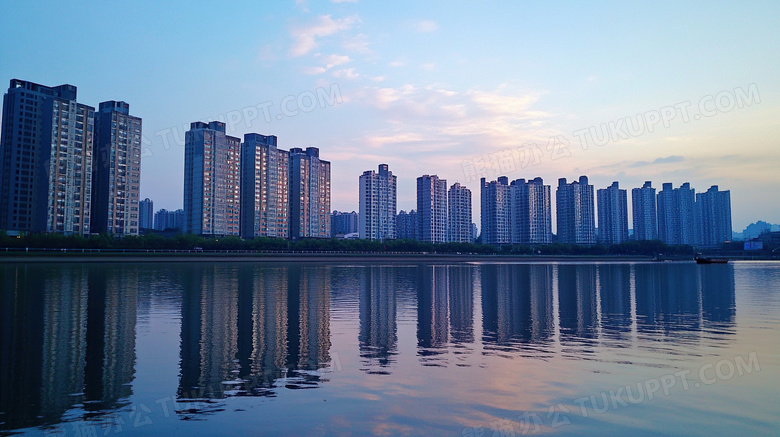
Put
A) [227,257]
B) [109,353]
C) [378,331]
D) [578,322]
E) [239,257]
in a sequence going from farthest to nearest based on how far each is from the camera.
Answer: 1. [239,257]
2. [227,257]
3. [578,322]
4. [378,331]
5. [109,353]

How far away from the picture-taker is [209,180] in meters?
176

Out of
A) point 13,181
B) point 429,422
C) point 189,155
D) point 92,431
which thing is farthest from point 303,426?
point 189,155

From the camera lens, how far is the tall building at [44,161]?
13538 cm

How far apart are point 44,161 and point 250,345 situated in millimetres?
145716

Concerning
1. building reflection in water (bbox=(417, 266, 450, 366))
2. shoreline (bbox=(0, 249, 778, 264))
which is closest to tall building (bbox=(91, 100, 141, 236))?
shoreline (bbox=(0, 249, 778, 264))

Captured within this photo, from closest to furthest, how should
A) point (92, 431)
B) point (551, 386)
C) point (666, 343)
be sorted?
point (92, 431)
point (551, 386)
point (666, 343)

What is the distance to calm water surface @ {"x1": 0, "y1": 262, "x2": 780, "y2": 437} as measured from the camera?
1150 centimetres

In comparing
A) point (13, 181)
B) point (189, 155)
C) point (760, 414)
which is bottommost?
point (760, 414)

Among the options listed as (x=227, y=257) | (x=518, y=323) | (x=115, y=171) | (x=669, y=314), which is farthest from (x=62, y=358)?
(x=115, y=171)

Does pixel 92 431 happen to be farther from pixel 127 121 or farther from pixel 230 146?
pixel 230 146

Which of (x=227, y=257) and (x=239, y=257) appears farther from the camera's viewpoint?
(x=239, y=257)

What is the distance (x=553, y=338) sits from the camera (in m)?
22.6

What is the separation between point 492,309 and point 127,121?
497ft

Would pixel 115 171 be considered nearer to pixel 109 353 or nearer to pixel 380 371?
pixel 109 353
